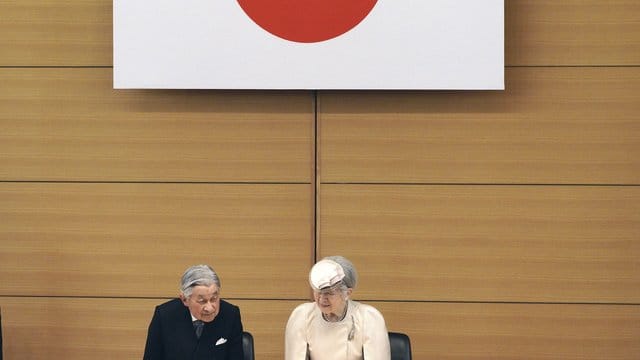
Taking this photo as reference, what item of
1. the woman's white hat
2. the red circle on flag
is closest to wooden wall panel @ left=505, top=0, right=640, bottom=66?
the red circle on flag

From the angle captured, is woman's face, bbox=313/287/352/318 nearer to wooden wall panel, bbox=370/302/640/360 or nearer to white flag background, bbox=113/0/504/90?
wooden wall panel, bbox=370/302/640/360

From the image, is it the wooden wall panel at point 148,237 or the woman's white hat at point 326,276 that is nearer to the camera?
the woman's white hat at point 326,276

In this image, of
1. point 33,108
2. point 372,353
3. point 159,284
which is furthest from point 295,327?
point 33,108

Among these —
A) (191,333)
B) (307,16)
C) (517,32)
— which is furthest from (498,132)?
(191,333)

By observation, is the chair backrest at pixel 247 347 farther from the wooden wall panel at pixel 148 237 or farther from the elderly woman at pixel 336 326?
the wooden wall panel at pixel 148 237

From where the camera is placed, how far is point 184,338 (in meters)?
3.69

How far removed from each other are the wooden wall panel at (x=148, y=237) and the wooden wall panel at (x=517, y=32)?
0.72 metres

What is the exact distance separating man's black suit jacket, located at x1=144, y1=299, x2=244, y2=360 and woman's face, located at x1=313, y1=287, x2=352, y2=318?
391 mm

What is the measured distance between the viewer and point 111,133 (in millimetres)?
4977

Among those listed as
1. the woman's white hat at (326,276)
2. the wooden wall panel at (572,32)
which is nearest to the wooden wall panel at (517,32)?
the wooden wall panel at (572,32)

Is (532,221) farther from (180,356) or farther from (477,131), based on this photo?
(180,356)

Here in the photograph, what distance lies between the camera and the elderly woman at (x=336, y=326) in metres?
3.63

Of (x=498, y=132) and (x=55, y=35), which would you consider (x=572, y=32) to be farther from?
(x=55, y=35)

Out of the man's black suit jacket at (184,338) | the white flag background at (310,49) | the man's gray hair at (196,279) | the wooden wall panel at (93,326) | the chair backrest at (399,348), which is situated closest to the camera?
the man's gray hair at (196,279)
